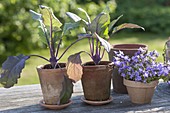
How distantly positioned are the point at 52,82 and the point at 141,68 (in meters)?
0.42

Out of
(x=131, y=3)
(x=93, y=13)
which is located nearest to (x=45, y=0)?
(x=93, y=13)

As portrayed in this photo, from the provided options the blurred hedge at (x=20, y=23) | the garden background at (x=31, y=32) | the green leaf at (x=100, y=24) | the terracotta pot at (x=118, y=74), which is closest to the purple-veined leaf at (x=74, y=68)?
the green leaf at (x=100, y=24)

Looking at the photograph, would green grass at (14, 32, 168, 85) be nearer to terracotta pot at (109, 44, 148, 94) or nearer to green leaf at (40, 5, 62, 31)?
terracotta pot at (109, 44, 148, 94)

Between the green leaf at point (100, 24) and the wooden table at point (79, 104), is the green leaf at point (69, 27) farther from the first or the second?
the wooden table at point (79, 104)

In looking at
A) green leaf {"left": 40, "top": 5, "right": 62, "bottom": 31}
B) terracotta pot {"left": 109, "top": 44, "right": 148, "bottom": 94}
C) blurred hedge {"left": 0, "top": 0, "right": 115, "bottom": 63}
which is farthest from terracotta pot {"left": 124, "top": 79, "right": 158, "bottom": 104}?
blurred hedge {"left": 0, "top": 0, "right": 115, "bottom": 63}

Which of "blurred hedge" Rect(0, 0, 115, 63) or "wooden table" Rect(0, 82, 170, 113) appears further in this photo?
"blurred hedge" Rect(0, 0, 115, 63)

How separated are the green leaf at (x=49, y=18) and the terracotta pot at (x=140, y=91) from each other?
42 centimetres

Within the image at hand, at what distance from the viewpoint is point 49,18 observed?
5.32 ft

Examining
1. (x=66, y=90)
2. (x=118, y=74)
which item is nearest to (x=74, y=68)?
(x=66, y=90)

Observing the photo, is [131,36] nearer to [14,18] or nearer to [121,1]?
[121,1]

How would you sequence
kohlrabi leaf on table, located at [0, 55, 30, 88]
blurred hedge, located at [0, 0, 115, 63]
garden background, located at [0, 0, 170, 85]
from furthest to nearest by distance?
1. blurred hedge, located at [0, 0, 115, 63]
2. garden background, located at [0, 0, 170, 85]
3. kohlrabi leaf on table, located at [0, 55, 30, 88]

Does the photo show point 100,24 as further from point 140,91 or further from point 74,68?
point 140,91

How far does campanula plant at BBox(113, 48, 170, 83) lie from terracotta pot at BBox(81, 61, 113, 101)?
64 mm

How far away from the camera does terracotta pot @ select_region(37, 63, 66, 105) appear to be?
5.14 ft
